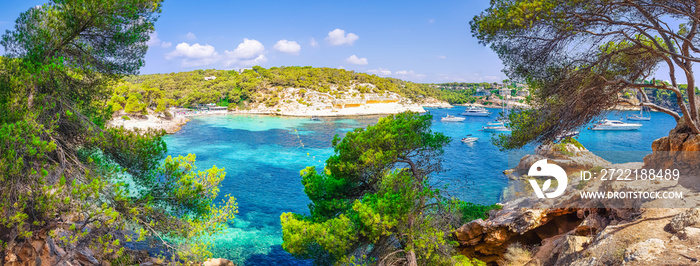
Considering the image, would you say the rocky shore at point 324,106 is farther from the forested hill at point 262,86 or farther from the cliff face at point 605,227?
the cliff face at point 605,227

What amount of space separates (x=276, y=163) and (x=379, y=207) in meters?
22.0

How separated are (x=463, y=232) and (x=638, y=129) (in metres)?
51.8

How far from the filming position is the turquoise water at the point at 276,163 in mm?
13820

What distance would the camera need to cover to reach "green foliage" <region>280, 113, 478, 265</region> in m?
6.57

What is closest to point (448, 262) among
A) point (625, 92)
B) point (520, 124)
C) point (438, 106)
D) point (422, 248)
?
point (422, 248)

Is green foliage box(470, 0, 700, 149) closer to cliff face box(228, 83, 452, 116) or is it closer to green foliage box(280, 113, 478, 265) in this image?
green foliage box(280, 113, 478, 265)

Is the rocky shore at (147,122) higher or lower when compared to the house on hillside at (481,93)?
lower

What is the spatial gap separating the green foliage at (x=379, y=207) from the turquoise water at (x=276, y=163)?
0.90 metres

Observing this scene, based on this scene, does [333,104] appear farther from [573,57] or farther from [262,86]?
[573,57]

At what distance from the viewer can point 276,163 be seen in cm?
2759

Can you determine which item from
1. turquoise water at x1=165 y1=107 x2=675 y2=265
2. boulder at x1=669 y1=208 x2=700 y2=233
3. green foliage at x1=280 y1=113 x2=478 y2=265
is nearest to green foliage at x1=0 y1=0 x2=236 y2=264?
green foliage at x1=280 y1=113 x2=478 y2=265

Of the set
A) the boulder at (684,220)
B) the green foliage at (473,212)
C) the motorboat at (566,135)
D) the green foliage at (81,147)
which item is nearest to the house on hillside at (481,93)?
the green foliage at (473,212)

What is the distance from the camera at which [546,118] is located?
24.6 feet

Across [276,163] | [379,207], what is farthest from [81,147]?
[276,163]
